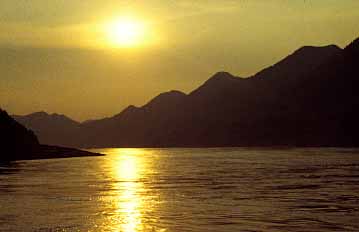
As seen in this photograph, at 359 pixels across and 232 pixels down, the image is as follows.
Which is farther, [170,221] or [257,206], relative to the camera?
[257,206]

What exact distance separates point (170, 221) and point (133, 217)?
405cm

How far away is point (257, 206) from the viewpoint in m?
56.4

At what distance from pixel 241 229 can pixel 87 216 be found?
14176 mm

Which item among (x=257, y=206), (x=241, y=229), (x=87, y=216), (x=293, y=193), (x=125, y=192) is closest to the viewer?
(x=241, y=229)

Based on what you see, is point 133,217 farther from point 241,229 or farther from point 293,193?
point 293,193

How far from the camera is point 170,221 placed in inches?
1866

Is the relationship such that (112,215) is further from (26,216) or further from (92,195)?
(92,195)

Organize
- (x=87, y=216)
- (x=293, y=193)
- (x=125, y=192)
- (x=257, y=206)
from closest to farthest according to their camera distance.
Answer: (x=87, y=216), (x=257, y=206), (x=293, y=193), (x=125, y=192)

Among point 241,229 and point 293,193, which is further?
point 293,193

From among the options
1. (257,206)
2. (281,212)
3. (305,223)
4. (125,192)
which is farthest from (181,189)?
(305,223)

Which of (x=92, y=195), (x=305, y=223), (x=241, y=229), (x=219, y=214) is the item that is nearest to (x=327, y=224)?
(x=305, y=223)

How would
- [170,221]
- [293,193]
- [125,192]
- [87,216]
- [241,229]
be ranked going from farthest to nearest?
[125,192] < [293,193] < [87,216] < [170,221] < [241,229]

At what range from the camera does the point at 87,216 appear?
51094 millimetres

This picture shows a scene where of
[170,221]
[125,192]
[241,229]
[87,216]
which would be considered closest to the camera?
[241,229]
